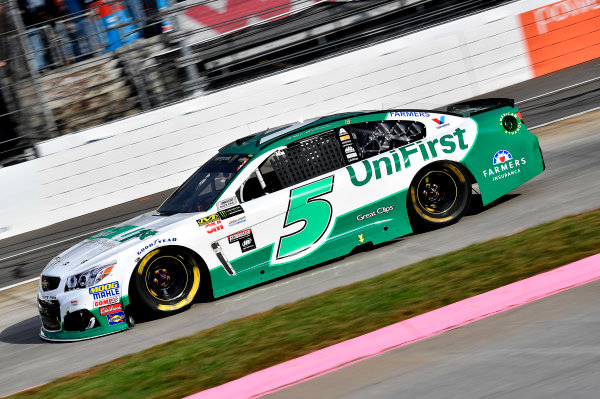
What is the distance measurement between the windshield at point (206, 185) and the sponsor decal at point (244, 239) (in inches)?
15.9

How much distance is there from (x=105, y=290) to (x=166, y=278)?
60cm

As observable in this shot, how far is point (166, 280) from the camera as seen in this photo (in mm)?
7652

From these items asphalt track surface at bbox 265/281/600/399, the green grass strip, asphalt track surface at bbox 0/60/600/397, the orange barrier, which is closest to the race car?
asphalt track surface at bbox 0/60/600/397

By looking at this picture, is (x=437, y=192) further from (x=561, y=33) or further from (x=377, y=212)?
(x=561, y=33)

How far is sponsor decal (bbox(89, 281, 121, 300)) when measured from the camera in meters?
7.27

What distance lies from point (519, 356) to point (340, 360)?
1.20 metres

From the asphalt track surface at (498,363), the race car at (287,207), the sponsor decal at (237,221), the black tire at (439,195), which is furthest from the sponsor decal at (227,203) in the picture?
the asphalt track surface at (498,363)

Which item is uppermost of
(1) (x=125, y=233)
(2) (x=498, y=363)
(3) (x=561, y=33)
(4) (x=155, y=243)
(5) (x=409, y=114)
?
(3) (x=561, y=33)

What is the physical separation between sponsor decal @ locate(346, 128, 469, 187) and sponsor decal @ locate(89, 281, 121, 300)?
2.52 metres

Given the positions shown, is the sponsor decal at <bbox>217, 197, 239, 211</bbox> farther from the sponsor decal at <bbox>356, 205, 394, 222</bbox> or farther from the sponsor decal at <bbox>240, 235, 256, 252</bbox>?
the sponsor decal at <bbox>356, 205, 394, 222</bbox>

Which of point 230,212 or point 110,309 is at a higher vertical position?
point 230,212

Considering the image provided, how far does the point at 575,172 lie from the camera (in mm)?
10094

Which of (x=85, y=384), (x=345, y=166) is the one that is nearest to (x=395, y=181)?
(x=345, y=166)

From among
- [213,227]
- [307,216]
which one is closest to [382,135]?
[307,216]
